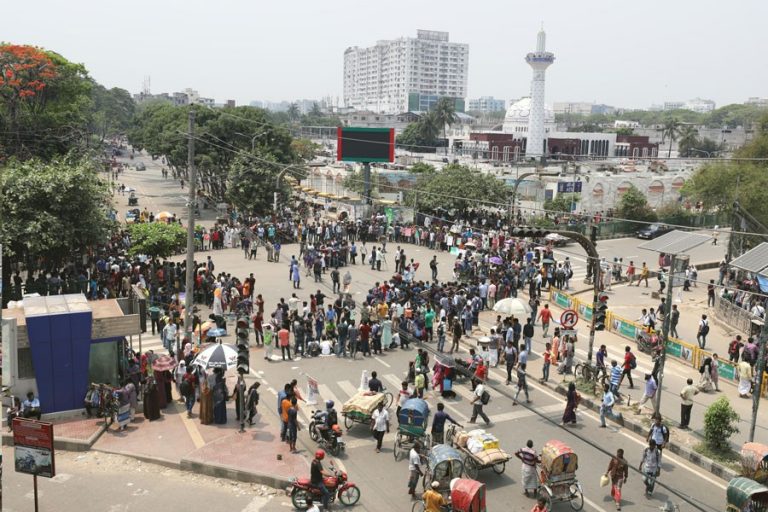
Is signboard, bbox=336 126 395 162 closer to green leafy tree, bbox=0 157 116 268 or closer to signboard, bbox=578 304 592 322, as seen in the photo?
signboard, bbox=578 304 592 322

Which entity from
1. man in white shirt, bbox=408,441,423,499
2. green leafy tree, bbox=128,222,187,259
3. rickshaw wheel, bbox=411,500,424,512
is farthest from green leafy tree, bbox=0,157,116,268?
rickshaw wheel, bbox=411,500,424,512

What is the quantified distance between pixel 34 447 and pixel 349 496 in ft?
17.9

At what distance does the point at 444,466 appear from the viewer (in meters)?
12.8

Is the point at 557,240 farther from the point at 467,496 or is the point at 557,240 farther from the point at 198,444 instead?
the point at 467,496

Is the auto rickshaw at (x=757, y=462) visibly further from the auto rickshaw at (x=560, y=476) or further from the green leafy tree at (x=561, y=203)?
the green leafy tree at (x=561, y=203)

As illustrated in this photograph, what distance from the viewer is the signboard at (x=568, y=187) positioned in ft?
168

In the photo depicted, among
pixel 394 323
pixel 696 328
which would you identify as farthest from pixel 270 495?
pixel 696 328

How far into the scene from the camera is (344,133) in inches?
1847

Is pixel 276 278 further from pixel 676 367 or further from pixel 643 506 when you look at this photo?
pixel 643 506

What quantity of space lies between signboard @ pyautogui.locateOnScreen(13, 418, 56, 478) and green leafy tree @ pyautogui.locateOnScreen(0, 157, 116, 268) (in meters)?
14.4

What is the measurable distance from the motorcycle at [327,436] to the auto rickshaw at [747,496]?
7.61 meters

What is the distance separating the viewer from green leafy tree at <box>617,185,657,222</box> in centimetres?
5056

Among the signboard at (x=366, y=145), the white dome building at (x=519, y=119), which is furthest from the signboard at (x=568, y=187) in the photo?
the white dome building at (x=519, y=119)

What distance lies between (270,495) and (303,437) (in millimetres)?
2459
